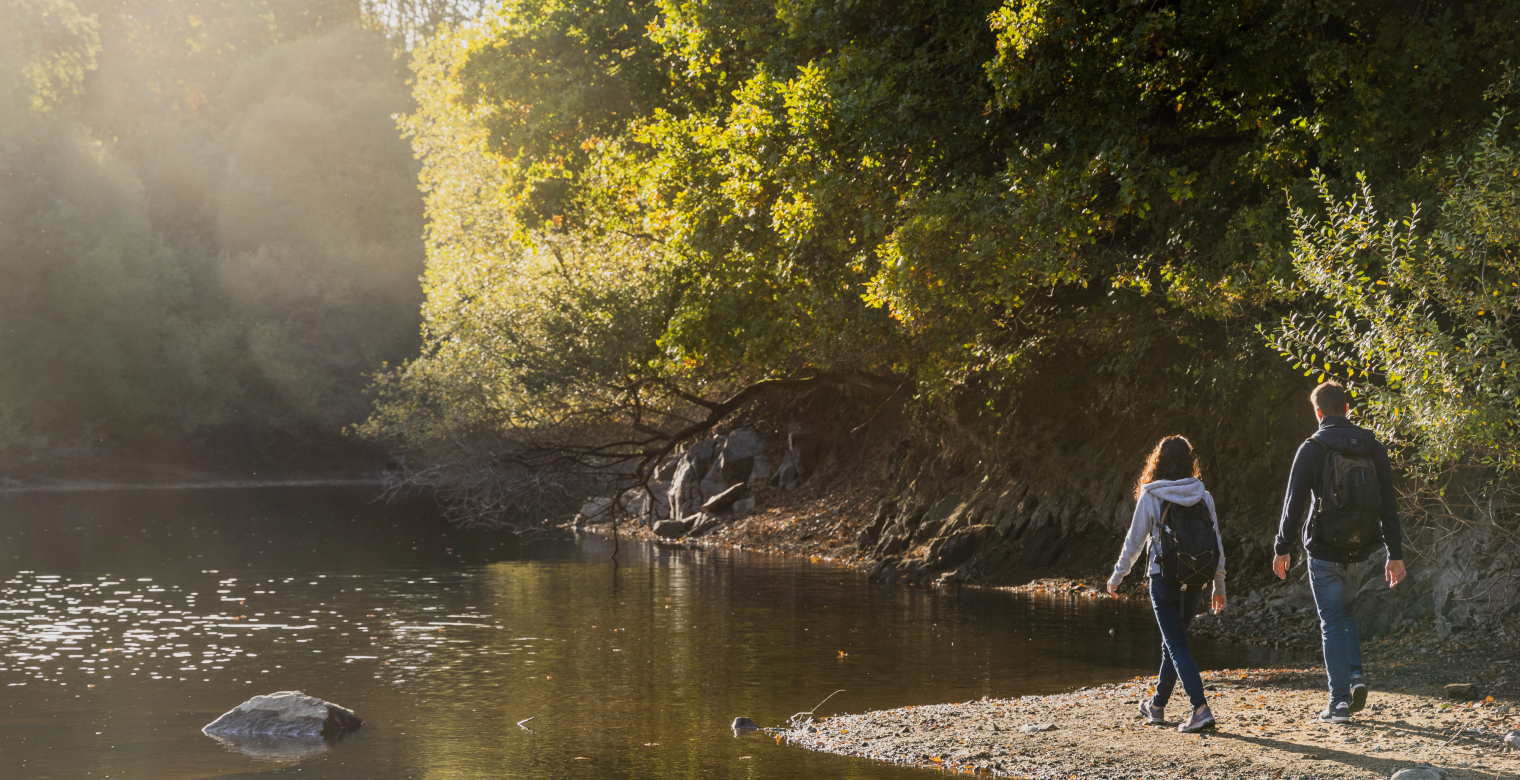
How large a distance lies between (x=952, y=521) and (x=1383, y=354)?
1360 cm

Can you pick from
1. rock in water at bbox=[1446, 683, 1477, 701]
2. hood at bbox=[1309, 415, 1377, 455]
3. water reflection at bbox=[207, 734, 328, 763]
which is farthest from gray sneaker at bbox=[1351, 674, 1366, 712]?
water reflection at bbox=[207, 734, 328, 763]

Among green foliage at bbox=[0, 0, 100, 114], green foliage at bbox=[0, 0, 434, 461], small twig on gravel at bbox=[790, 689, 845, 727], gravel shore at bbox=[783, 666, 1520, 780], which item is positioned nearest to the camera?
gravel shore at bbox=[783, 666, 1520, 780]

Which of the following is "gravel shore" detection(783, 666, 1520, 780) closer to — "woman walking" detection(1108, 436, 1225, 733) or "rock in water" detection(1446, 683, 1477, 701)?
"rock in water" detection(1446, 683, 1477, 701)

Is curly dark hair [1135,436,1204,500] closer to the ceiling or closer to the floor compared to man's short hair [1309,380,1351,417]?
closer to the floor

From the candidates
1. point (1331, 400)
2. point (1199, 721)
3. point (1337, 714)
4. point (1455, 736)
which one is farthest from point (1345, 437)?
point (1199, 721)

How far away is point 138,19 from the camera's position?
7494 centimetres

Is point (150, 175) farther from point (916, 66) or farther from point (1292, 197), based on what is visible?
point (1292, 197)

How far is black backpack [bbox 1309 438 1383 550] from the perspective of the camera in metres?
9.25

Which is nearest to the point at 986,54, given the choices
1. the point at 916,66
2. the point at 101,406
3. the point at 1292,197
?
the point at 916,66

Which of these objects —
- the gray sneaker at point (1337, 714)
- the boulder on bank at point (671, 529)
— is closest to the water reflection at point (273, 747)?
the gray sneaker at point (1337, 714)

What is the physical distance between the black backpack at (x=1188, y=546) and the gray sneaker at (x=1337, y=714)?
124 cm

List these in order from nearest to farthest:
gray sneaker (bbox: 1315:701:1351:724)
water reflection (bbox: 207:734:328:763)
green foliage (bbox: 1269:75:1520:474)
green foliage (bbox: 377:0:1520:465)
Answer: gray sneaker (bbox: 1315:701:1351:724)
water reflection (bbox: 207:734:328:763)
green foliage (bbox: 1269:75:1520:474)
green foliage (bbox: 377:0:1520:465)

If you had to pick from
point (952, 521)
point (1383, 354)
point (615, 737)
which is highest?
point (1383, 354)

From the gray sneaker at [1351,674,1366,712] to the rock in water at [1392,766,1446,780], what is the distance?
166cm
